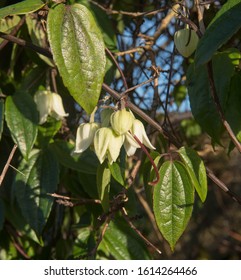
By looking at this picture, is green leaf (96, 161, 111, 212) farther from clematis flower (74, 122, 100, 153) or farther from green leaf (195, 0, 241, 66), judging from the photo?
green leaf (195, 0, 241, 66)

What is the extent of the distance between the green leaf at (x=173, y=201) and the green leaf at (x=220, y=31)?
0.21 meters

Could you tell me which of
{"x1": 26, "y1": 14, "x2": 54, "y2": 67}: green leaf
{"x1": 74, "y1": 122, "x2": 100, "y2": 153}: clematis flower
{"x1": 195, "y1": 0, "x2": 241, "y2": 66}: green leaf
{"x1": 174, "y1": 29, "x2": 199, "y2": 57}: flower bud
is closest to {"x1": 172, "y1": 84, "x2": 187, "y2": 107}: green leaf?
{"x1": 26, "y1": 14, "x2": 54, "y2": 67}: green leaf

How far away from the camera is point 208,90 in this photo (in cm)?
94

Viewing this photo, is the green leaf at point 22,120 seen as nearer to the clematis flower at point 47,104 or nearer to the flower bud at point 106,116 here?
the clematis flower at point 47,104

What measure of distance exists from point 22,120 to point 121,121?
274 mm

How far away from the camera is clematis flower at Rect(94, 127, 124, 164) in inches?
32.4

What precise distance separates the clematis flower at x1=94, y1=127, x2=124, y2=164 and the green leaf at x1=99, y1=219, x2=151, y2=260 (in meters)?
0.36

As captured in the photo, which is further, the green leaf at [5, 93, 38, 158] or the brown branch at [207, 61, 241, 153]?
the green leaf at [5, 93, 38, 158]

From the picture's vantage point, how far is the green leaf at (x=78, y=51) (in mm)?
795

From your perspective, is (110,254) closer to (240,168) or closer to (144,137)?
(144,137)

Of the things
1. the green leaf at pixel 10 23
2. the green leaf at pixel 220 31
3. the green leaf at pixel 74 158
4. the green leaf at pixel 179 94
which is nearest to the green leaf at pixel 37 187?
the green leaf at pixel 74 158

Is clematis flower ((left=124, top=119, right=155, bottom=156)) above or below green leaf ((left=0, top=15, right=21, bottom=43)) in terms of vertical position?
below

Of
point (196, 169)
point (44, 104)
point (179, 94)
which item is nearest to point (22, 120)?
point (44, 104)
